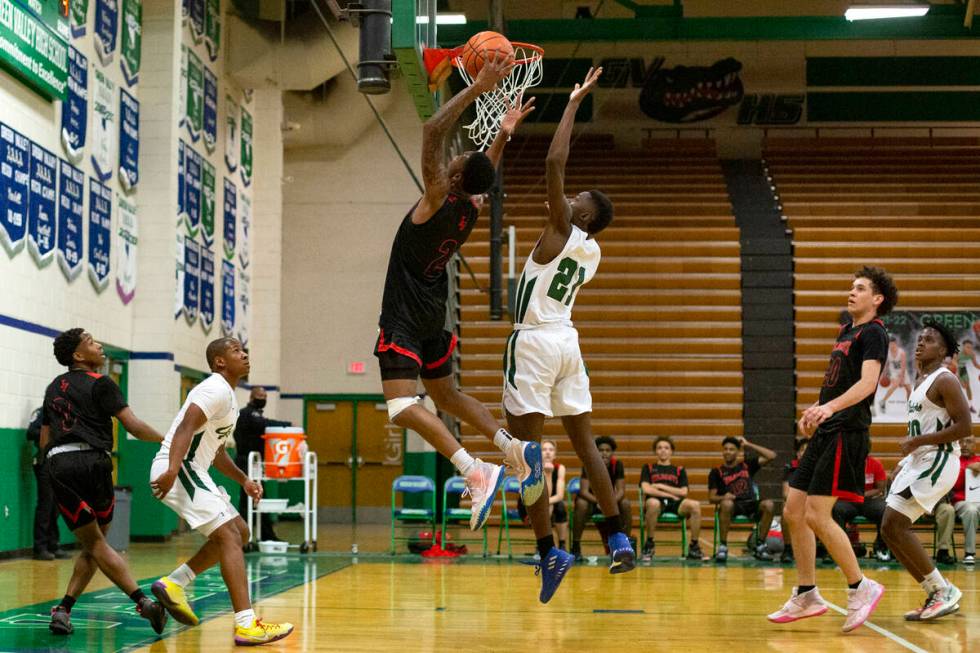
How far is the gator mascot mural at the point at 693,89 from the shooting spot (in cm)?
2189

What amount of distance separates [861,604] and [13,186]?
858 centimetres

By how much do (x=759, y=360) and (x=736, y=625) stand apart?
11.8 metres

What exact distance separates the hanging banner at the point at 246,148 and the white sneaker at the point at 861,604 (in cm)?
1366

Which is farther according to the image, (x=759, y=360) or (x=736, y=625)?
(x=759, y=360)

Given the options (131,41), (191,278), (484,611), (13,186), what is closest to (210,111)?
(131,41)

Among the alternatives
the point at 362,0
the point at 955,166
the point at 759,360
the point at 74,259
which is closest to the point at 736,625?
the point at 362,0

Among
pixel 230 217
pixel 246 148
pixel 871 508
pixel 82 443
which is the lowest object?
pixel 871 508

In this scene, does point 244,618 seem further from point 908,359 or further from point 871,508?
point 908,359

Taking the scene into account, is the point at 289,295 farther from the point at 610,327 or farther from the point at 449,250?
the point at 449,250

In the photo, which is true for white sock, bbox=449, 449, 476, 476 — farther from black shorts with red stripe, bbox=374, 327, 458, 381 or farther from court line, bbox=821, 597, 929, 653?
court line, bbox=821, 597, 929, 653

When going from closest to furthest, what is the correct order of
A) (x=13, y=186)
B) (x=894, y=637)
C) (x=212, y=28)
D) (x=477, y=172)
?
(x=477, y=172) → (x=894, y=637) → (x=13, y=186) → (x=212, y=28)

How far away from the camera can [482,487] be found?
5555 mm

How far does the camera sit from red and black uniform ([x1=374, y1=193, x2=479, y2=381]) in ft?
18.6

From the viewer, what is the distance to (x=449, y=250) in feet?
19.0
